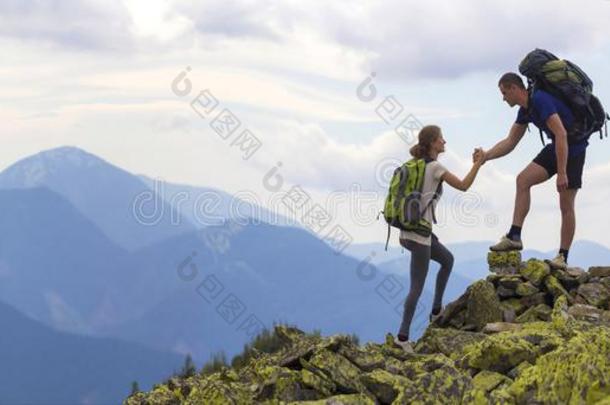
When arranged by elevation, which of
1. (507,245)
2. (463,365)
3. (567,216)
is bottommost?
(463,365)

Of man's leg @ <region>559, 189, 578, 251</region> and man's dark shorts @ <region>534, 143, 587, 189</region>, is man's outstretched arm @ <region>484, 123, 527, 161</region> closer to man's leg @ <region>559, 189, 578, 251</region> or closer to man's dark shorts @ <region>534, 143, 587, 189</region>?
man's dark shorts @ <region>534, 143, 587, 189</region>

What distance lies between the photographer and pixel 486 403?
27.7 ft

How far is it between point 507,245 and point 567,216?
119 cm

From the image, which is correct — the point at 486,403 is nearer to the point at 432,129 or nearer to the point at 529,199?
the point at 432,129

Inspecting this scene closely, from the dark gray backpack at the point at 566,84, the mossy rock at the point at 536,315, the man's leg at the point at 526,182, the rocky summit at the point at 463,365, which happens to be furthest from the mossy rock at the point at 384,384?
the dark gray backpack at the point at 566,84

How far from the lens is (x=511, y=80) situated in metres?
14.5

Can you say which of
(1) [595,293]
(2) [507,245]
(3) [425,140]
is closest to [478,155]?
(3) [425,140]

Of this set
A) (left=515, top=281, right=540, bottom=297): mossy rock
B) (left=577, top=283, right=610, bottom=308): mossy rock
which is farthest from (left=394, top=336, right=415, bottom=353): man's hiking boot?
(left=577, top=283, right=610, bottom=308): mossy rock

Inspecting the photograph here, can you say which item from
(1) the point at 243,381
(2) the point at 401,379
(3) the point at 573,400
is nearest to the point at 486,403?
(3) the point at 573,400

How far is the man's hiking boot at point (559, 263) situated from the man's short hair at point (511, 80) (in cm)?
342

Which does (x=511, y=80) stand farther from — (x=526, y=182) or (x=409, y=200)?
(x=409, y=200)

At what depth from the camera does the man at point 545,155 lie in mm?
14500

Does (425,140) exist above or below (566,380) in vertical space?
above

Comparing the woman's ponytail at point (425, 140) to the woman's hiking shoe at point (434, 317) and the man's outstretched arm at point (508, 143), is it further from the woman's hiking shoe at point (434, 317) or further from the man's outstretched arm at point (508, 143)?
the woman's hiking shoe at point (434, 317)
